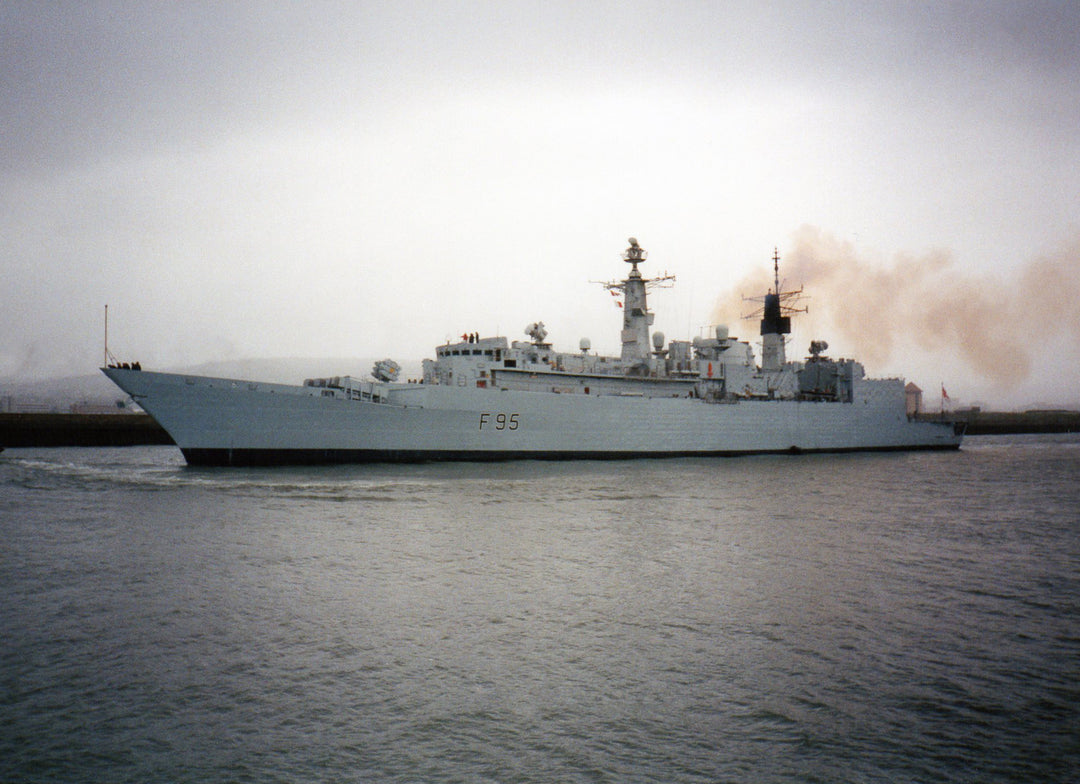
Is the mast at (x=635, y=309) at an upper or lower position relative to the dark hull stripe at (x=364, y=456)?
upper

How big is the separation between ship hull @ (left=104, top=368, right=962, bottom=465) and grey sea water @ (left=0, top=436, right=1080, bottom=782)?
829 centimetres

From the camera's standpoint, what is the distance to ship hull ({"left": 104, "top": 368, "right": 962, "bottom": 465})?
24.2m

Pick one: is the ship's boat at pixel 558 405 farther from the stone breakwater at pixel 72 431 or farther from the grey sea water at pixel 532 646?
the stone breakwater at pixel 72 431

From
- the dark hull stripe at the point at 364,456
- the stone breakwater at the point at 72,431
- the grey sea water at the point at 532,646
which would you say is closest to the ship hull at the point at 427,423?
the dark hull stripe at the point at 364,456

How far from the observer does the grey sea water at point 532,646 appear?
5.18 m

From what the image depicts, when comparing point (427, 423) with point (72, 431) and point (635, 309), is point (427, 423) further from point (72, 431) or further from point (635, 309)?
point (72, 431)

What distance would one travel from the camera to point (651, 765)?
16.5 feet

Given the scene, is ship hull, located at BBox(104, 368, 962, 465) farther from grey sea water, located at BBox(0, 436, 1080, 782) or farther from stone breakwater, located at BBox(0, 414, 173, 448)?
stone breakwater, located at BBox(0, 414, 173, 448)

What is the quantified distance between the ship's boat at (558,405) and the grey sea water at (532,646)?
8656 mm

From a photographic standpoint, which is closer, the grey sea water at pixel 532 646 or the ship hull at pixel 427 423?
the grey sea water at pixel 532 646

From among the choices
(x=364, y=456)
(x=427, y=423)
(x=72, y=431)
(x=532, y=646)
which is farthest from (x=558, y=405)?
(x=72, y=431)

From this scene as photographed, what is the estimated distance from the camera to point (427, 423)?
1046 inches

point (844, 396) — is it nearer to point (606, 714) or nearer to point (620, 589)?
point (620, 589)

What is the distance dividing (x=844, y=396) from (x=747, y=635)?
36.3 meters
